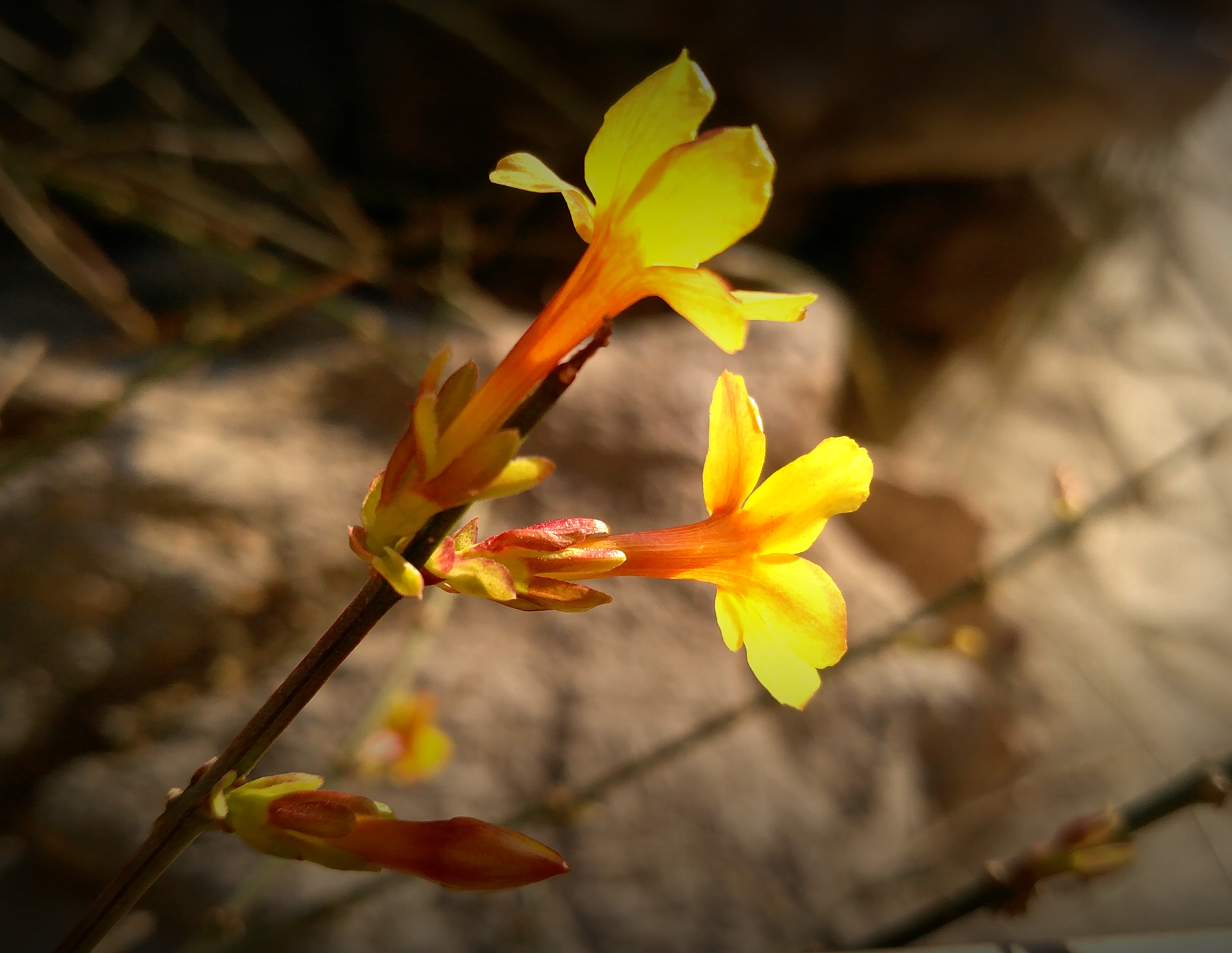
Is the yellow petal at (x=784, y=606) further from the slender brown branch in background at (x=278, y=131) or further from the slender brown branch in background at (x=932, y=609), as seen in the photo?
the slender brown branch in background at (x=278, y=131)

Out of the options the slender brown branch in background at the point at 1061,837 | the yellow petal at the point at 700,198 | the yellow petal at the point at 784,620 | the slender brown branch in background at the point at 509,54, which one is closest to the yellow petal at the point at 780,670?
the yellow petal at the point at 784,620

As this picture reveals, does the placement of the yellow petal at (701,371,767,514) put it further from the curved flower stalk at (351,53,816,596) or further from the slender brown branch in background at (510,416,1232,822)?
the slender brown branch in background at (510,416,1232,822)

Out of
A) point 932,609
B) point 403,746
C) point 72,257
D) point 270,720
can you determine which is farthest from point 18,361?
point 932,609

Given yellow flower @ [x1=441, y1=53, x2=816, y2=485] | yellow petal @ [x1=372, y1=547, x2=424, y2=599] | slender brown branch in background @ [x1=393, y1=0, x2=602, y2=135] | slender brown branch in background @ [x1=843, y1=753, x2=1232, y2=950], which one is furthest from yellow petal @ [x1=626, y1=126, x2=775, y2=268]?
slender brown branch in background @ [x1=393, y1=0, x2=602, y2=135]

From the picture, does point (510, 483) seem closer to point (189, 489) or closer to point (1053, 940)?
point (1053, 940)

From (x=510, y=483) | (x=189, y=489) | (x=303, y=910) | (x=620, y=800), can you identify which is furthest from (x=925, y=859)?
(x=510, y=483)
